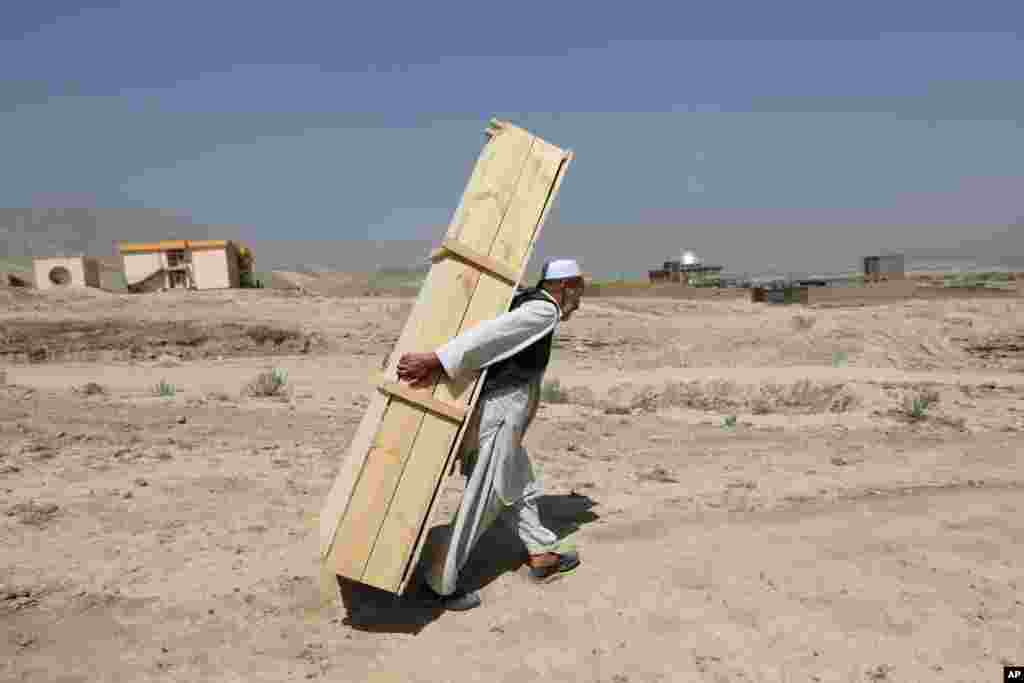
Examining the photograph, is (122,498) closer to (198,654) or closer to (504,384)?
(198,654)

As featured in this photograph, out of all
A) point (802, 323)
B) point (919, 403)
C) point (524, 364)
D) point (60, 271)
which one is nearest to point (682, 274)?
point (802, 323)

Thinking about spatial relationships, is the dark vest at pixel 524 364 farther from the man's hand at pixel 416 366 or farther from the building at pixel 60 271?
the building at pixel 60 271

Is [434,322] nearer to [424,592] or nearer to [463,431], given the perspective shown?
[463,431]

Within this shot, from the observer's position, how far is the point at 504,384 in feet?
13.9

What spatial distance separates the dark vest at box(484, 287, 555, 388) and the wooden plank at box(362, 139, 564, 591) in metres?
0.16

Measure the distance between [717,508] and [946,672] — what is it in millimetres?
2256

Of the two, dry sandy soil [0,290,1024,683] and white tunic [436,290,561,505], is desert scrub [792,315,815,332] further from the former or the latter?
white tunic [436,290,561,505]

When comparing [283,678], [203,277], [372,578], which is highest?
[203,277]

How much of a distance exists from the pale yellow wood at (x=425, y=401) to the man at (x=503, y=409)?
0.05 metres

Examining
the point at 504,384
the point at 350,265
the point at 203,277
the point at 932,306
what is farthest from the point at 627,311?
the point at 350,265

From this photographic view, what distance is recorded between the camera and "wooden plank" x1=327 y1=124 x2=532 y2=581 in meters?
3.86

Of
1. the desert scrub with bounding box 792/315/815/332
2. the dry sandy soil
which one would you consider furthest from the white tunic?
the desert scrub with bounding box 792/315/815/332

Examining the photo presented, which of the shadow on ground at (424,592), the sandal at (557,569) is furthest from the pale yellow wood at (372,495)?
the sandal at (557,569)

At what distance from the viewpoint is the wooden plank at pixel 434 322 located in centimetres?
386
